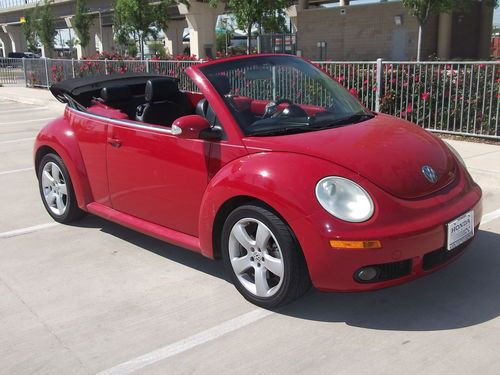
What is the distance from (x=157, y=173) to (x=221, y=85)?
0.82 meters

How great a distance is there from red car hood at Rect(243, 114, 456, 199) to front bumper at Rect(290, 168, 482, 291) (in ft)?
0.45

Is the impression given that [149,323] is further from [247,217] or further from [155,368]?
[247,217]

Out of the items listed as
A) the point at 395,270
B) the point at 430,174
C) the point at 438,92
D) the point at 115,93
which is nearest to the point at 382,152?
the point at 430,174

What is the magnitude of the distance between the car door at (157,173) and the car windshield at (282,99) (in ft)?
1.34

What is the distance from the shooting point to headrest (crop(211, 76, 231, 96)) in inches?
155

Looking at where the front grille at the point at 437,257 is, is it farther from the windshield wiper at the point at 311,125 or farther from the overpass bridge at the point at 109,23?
the overpass bridge at the point at 109,23

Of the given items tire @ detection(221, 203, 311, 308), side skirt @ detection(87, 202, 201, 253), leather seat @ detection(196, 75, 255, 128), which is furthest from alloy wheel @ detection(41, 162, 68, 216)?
tire @ detection(221, 203, 311, 308)

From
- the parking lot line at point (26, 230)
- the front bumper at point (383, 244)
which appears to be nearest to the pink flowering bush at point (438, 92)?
the front bumper at point (383, 244)

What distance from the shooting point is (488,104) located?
8594mm

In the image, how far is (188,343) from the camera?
3217 mm

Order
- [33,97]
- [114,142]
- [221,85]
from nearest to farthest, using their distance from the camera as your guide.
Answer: [221,85], [114,142], [33,97]

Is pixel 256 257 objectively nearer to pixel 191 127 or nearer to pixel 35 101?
pixel 191 127

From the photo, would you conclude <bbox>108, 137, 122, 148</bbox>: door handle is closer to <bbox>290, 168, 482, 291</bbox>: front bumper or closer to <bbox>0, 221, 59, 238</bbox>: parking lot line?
<bbox>0, 221, 59, 238</bbox>: parking lot line

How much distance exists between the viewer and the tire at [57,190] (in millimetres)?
5188
